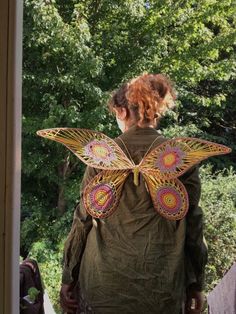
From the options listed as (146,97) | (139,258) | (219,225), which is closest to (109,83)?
(219,225)

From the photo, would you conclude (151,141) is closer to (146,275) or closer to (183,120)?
(146,275)

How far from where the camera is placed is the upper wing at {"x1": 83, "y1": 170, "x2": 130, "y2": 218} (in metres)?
1.04

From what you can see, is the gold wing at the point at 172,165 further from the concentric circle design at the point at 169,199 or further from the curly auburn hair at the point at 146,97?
the curly auburn hair at the point at 146,97

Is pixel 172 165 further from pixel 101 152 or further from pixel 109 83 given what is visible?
pixel 109 83

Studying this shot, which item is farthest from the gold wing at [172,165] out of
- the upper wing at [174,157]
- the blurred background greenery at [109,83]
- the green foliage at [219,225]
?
the green foliage at [219,225]

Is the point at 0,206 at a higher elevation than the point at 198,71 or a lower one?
lower

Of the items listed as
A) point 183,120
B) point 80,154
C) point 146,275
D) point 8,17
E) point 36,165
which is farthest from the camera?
point 183,120

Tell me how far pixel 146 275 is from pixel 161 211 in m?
0.14

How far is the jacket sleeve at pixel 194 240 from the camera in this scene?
105 cm

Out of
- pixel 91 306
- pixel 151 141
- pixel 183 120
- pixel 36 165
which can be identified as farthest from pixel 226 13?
pixel 91 306

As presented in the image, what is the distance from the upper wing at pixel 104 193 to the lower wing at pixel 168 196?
0.07 metres

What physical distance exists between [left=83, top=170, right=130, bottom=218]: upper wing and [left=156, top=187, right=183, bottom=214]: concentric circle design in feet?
0.30

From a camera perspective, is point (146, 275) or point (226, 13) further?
point (226, 13)

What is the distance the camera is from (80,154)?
3.59ft
